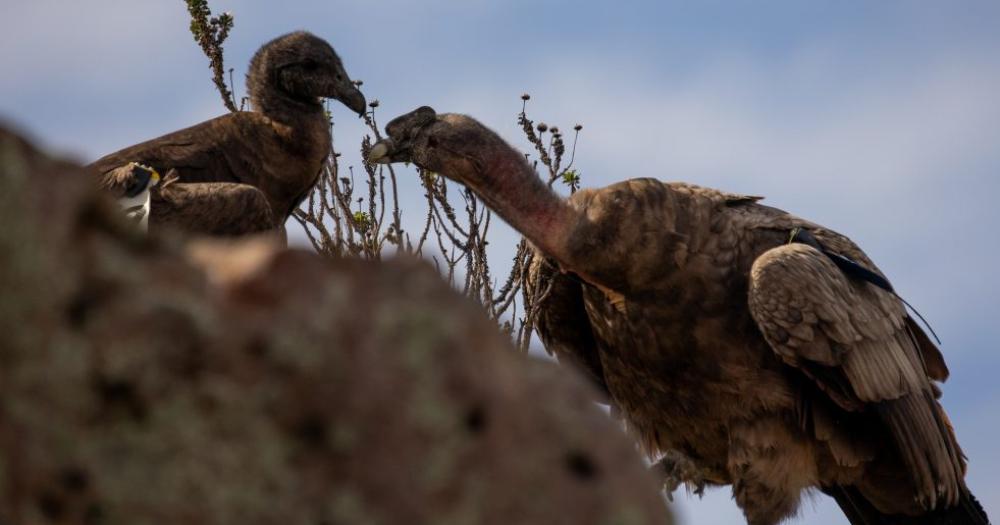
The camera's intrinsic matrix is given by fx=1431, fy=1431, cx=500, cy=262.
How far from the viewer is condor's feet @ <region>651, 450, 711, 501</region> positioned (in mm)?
7559

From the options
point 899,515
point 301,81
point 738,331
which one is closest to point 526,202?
point 738,331

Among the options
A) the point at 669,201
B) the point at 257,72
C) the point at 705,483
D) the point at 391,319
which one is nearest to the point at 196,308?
the point at 391,319

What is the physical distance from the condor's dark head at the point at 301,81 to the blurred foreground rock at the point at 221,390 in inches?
280

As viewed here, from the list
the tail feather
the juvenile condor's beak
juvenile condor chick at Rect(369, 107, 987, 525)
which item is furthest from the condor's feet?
the juvenile condor's beak

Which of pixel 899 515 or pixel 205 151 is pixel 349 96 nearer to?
pixel 205 151

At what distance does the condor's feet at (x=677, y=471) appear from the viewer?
24.8 ft

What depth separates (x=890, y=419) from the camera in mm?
6922

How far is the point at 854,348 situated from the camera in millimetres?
6855

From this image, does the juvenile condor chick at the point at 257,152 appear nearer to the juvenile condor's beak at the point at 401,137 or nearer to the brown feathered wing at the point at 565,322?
the juvenile condor's beak at the point at 401,137

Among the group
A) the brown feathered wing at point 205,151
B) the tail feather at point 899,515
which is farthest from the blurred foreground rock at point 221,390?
the tail feather at point 899,515

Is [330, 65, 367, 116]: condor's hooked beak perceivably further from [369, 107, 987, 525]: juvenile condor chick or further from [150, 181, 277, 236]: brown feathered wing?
[150, 181, 277, 236]: brown feathered wing

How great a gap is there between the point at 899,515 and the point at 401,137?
333cm

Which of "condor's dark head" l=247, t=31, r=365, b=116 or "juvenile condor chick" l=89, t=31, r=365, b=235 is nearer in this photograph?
"juvenile condor chick" l=89, t=31, r=365, b=235

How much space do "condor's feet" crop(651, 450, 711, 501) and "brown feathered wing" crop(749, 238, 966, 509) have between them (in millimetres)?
959
